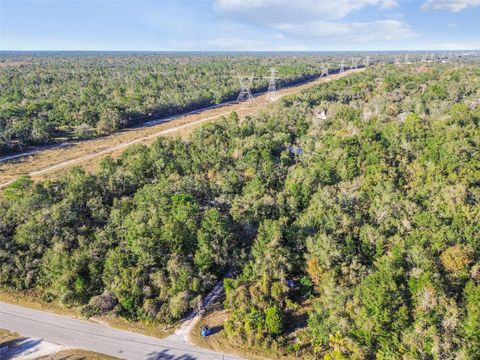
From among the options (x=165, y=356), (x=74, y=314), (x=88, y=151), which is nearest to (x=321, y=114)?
(x=88, y=151)

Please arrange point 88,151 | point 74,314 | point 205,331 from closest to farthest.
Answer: point 205,331
point 74,314
point 88,151

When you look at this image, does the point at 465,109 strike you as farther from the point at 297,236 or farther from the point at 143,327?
the point at 143,327

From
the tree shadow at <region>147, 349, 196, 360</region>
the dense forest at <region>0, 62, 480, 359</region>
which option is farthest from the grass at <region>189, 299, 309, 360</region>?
the tree shadow at <region>147, 349, 196, 360</region>

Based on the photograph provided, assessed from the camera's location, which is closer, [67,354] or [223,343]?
[67,354]

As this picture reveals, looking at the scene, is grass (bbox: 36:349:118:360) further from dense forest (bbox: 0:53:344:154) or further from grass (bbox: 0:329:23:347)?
dense forest (bbox: 0:53:344:154)

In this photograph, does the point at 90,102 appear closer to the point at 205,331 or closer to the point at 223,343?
the point at 205,331

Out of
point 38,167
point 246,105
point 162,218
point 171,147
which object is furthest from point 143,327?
point 246,105

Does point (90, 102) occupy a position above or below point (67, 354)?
above

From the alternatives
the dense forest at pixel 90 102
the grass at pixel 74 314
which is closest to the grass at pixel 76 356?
the grass at pixel 74 314
